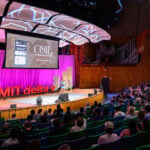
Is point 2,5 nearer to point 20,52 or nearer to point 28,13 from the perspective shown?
point 28,13

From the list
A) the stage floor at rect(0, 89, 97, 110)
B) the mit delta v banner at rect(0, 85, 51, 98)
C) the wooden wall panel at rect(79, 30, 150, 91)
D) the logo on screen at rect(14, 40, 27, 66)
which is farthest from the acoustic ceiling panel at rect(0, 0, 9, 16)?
the wooden wall panel at rect(79, 30, 150, 91)

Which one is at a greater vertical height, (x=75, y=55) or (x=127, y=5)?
(x=127, y=5)

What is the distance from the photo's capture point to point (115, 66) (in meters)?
20.1

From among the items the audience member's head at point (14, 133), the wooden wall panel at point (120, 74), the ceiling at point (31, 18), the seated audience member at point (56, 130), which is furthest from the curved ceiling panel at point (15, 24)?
the wooden wall panel at point (120, 74)

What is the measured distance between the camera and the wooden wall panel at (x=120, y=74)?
19609 millimetres

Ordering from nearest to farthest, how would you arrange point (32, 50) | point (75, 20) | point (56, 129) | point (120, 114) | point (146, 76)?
point (56, 129) → point (120, 114) → point (75, 20) → point (32, 50) → point (146, 76)

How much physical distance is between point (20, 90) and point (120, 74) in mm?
10740

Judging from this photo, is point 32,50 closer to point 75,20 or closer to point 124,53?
point 75,20

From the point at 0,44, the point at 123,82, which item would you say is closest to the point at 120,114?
the point at 0,44

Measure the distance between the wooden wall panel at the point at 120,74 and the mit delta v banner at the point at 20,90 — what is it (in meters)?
4.94

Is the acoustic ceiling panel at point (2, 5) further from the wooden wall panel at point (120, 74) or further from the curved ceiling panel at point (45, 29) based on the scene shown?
the wooden wall panel at point (120, 74)

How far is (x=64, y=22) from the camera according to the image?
1102cm

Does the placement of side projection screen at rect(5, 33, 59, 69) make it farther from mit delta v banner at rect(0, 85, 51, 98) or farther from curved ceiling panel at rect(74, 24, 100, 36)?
curved ceiling panel at rect(74, 24, 100, 36)

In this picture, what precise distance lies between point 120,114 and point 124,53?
15.1 meters
